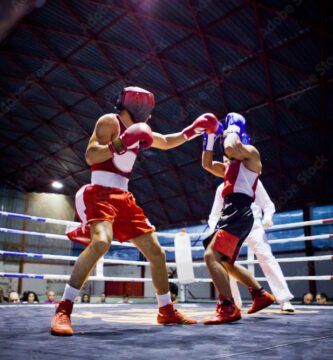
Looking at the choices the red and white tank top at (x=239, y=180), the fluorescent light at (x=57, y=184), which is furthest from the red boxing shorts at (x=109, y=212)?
the fluorescent light at (x=57, y=184)

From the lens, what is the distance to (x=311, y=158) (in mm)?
11398

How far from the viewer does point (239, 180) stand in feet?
9.02

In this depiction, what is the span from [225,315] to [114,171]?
1.07 meters

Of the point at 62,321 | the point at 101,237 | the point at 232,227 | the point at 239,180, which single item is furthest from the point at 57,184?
the point at 62,321

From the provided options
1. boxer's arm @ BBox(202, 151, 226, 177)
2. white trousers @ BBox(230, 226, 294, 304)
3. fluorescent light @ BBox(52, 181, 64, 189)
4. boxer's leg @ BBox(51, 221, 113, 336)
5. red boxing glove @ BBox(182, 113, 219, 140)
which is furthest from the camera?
fluorescent light @ BBox(52, 181, 64, 189)

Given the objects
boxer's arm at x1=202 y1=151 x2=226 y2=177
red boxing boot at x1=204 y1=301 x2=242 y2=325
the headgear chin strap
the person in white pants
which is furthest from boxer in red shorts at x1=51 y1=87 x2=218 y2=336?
the person in white pants

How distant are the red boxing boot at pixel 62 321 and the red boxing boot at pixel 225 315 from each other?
82 cm

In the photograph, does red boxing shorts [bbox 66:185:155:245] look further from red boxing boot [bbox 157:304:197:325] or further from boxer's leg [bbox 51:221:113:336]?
red boxing boot [bbox 157:304:197:325]

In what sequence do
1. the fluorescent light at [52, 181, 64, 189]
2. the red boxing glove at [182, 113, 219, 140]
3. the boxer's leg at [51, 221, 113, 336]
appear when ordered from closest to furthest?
the boxer's leg at [51, 221, 113, 336], the red boxing glove at [182, 113, 219, 140], the fluorescent light at [52, 181, 64, 189]

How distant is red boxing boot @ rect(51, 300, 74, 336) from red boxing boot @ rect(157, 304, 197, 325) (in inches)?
23.2

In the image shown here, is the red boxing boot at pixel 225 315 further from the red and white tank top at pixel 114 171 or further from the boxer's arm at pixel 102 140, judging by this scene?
the boxer's arm at pixel 102 140

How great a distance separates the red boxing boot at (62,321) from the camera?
171 cm

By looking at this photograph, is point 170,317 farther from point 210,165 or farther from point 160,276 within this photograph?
point 210,165

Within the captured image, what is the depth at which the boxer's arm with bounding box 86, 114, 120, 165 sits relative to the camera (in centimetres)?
204
